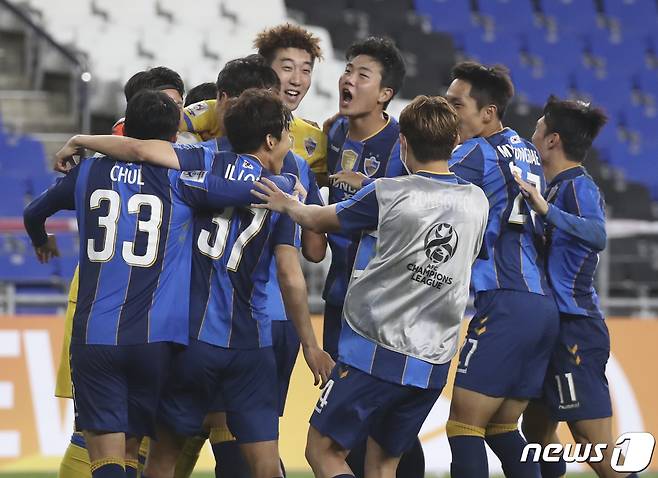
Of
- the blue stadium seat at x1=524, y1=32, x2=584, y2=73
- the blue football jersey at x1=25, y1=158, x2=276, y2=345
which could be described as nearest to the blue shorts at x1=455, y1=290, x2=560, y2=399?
the blue football jersey at x1=25, y1=158, x2=276, y2=345

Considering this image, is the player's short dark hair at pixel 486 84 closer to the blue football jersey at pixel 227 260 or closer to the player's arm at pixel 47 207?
the blue football jersey at pixel 227 260

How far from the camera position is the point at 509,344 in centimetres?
577

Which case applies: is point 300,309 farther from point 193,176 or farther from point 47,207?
point 47,207

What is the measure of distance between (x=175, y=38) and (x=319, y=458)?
10222mm

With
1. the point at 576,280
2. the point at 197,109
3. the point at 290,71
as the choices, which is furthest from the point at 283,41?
the point at 576,280

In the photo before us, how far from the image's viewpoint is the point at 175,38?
14461mm

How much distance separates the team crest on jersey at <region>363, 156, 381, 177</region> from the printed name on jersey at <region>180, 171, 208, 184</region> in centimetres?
116

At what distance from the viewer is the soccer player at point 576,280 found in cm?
605

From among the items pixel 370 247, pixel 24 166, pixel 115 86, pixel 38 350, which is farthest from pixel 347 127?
pixel 115 86

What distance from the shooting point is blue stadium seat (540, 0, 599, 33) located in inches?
703

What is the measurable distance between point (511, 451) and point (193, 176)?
7.11 ft

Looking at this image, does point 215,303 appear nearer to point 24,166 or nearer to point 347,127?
point 347,127

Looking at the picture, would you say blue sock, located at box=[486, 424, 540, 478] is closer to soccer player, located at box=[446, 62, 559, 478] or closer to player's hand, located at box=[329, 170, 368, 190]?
soccer player, located at box=[446, 62, 559, 478]

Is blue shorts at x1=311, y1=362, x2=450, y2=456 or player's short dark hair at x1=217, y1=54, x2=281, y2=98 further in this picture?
player's short dark hair at x1=217, y1=54, x2=281, y2=98
